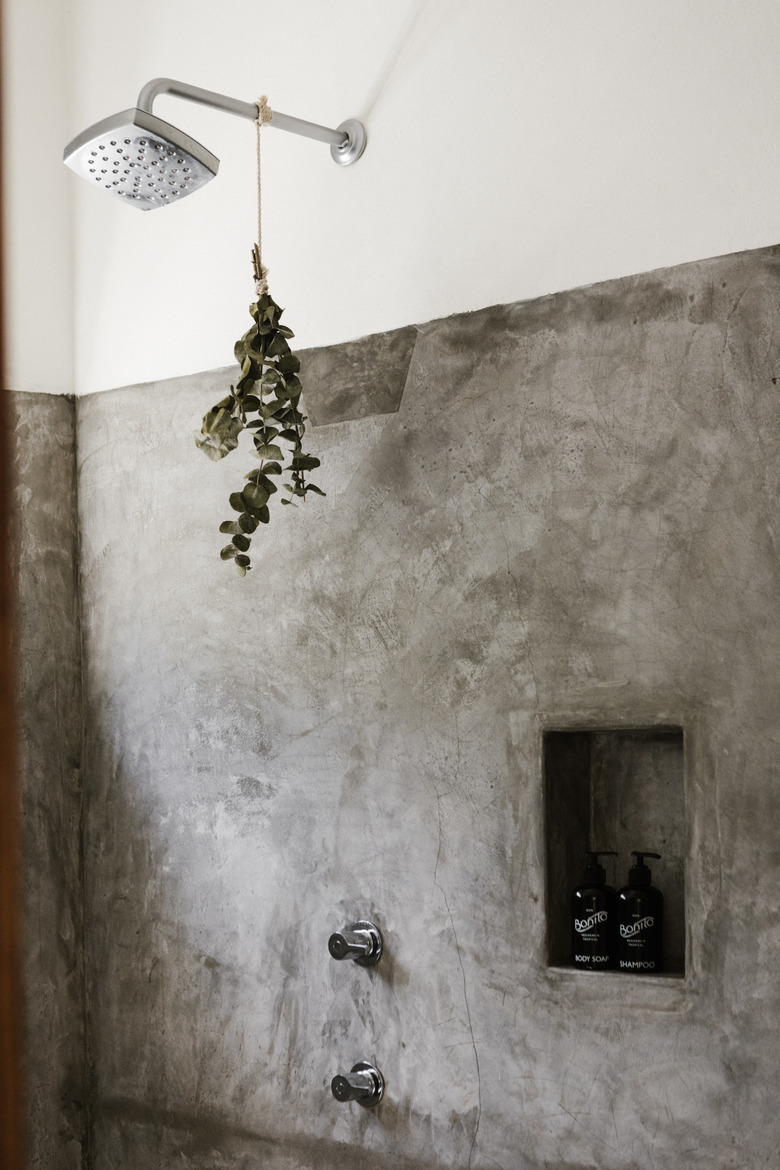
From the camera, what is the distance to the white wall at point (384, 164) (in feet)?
6.07

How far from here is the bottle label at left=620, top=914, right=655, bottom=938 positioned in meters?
1.86

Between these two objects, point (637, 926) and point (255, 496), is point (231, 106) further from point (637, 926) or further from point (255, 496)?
point (637, 926)

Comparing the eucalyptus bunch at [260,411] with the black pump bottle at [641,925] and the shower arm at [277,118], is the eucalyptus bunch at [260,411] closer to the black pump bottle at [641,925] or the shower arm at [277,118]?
the shower arm at [277,118]

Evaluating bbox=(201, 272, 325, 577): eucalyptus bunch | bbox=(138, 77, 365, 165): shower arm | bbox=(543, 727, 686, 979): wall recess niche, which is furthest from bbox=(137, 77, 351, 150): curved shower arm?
bbox=(543, 727, 686, 979): wall recess niche

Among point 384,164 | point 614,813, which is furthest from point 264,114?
point 614,813

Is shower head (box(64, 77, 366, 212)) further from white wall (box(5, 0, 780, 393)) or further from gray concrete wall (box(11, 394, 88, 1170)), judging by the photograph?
gray concrete wall (box(11, 394, 88, 1170))

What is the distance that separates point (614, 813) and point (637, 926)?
0.66 ft

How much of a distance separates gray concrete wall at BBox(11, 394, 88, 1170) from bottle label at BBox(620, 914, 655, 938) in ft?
4.25

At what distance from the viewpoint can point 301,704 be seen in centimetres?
226

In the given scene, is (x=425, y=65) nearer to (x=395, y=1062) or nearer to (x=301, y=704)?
(x=301, y=704)

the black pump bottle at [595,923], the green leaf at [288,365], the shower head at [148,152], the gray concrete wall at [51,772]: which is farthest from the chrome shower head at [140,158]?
the black pump bottle at [595,923]

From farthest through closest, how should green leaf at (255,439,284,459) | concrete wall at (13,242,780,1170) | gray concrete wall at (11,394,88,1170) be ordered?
gray concrete wall at (11,394,88,1170), green leaf at (255,439,284,459), concrete wall at (13,242,780,1170)

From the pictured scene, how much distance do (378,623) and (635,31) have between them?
1.08 m

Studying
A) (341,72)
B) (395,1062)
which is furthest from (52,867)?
(341,72)
